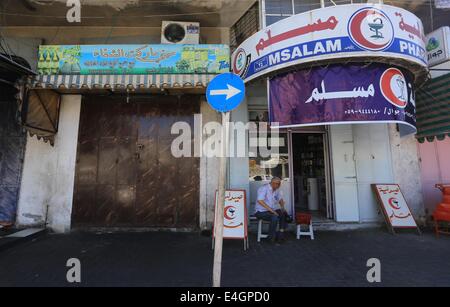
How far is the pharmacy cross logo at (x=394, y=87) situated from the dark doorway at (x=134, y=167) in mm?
4441

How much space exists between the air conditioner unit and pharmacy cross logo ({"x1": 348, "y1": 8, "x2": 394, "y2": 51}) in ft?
Result: 13.2

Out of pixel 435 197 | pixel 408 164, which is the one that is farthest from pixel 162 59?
pixel 435 197

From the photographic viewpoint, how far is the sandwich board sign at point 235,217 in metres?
5.42

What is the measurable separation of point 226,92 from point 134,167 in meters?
4.65

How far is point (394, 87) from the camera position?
17.3 feet

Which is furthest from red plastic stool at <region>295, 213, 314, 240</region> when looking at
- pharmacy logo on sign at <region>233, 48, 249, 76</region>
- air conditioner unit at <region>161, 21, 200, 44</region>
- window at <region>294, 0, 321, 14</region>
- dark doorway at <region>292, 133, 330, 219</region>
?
air conditioner unit at <region>161, 21, 200, 44</region>

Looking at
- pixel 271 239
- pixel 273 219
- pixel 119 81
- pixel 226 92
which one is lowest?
pixel 271 239

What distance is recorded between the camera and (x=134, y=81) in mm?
5727

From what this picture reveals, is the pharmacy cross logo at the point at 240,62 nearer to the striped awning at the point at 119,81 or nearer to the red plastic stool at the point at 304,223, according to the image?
the striped awning at the point at 119,81

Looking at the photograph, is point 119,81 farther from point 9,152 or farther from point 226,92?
point 9,152

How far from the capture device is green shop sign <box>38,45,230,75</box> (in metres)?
6.04

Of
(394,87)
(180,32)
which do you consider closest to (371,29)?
(394,87)

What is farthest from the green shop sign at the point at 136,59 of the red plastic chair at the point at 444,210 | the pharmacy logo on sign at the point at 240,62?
the red plastic chair at the point at 444,210

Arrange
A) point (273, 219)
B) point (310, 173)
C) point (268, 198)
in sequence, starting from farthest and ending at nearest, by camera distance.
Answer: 1. point (310, 173)
2. point (268, 198)
3. point (273, 219)
